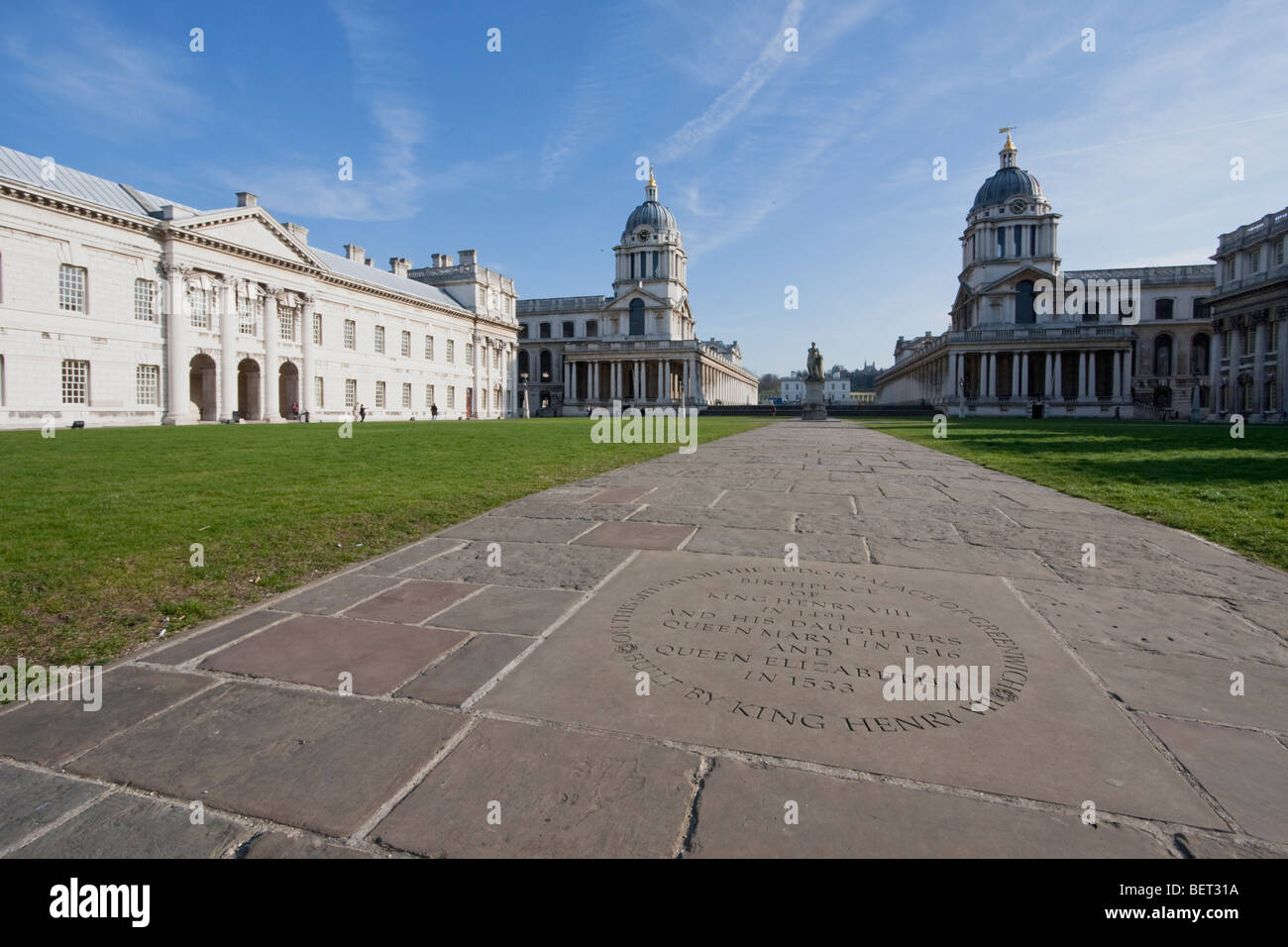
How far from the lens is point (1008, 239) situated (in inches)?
2857

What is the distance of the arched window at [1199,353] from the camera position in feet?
234

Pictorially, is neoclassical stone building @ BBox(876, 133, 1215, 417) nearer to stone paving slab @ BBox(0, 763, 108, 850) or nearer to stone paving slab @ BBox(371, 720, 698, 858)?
stone paving slab @ BBox(371, 720, 698, 858)

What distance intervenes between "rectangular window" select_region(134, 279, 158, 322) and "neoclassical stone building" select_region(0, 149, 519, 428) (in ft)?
0.19

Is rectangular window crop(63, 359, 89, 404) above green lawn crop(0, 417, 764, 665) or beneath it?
above

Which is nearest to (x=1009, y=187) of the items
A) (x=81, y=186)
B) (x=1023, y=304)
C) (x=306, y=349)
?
(x=1023, y=304)

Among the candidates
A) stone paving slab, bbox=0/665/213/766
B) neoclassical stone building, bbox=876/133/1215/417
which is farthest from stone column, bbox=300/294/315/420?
neoclassical stone building, bbox=876/133/1215/417

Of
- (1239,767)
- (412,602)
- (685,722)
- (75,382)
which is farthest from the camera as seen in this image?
(75,382)

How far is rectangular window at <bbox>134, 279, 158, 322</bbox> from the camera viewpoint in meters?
33.8

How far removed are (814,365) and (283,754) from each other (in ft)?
175

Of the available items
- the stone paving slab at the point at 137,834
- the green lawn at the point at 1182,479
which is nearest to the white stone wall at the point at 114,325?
the stone paving slab at the point at 137,834

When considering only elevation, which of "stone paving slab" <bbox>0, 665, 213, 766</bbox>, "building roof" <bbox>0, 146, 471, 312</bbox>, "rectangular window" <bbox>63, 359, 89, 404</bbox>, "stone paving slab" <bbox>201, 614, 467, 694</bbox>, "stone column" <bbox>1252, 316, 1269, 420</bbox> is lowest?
"stone paving slab" <bbox>0, 665, 213, 766</bbox>

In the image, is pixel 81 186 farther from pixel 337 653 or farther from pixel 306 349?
pixel 337 653
